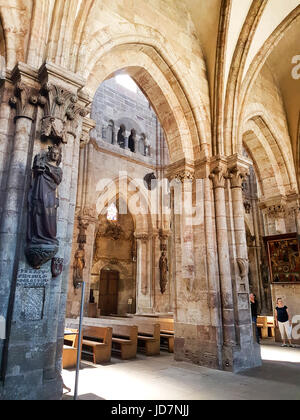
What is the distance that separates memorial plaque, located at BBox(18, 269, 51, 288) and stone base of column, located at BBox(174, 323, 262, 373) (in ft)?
12.8

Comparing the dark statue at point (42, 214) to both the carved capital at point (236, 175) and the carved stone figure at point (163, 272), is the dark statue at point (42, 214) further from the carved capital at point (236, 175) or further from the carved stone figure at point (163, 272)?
the carved stone figure at point (163, 272)

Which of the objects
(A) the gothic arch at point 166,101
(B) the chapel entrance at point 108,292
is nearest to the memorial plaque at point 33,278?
(A) the gothic arch at point 166,101

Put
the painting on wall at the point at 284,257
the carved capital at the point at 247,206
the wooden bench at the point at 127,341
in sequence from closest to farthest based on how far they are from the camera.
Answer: the wooden bench at the point at 127,341 → the painting on wall at the point at 284,257 → the carved capital at the point at 247,206

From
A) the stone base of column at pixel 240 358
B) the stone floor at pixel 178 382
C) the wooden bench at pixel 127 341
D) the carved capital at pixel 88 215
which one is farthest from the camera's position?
the carved capital at pixel 88 215

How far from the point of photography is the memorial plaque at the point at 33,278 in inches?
147

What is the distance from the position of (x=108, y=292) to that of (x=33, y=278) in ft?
45.7

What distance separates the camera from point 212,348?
242 inches

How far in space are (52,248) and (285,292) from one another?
343 inches

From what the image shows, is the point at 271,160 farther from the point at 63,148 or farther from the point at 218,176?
the point at 63,148

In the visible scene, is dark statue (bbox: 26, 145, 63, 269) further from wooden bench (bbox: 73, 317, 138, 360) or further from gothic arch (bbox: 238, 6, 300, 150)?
gothic arch (bbox: 238, 6, 300, 150)

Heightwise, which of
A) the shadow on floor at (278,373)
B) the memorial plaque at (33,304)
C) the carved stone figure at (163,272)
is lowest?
the shadow on floor at (278,373)

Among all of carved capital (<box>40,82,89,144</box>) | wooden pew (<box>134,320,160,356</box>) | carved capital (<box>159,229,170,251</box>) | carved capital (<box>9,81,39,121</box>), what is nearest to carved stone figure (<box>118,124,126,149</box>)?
carved capital (<box>159,229,170,251</box>)

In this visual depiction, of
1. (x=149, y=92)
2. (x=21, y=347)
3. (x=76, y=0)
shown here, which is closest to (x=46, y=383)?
(x=21, y=347)

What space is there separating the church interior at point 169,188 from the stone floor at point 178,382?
5 cm
